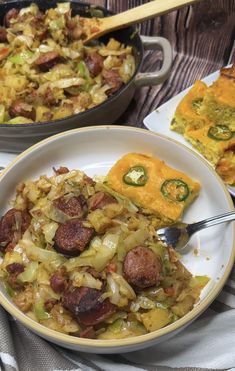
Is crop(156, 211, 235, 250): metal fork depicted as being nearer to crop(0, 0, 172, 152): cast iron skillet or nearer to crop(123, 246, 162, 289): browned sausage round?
crop(123, 246, 162, 289): browned sausage round

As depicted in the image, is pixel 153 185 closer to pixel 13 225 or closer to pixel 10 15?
pixel 13 225

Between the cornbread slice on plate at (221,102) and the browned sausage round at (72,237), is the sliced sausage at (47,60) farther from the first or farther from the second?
the browned sausage round at (72,237)

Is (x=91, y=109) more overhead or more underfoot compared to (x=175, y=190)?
more overhead

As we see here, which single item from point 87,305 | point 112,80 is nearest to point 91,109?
point 112,80

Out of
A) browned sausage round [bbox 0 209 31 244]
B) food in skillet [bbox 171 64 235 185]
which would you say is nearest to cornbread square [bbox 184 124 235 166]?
food in skillet [bbox 171 64 235 185]

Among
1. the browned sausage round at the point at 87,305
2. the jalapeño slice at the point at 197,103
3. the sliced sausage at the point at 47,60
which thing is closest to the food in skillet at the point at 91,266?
the browned sausage round at the point at 87,305

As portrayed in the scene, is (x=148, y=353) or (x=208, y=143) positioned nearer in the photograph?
(x=148, y=353)
